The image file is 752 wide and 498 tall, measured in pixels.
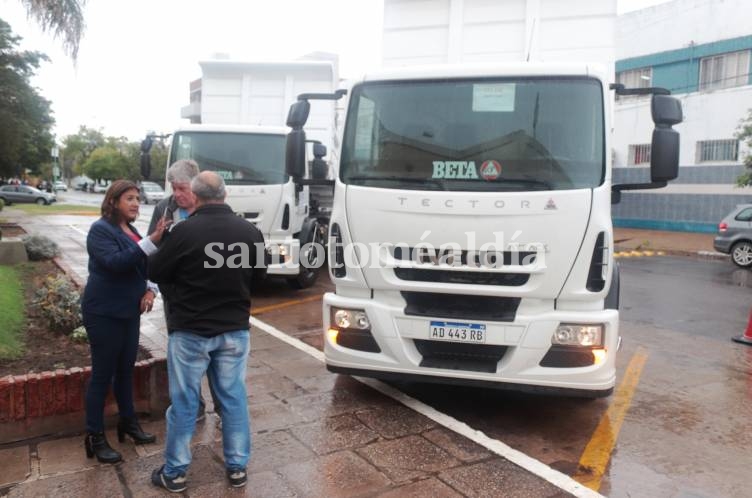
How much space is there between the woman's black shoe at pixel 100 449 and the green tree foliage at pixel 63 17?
762 cm

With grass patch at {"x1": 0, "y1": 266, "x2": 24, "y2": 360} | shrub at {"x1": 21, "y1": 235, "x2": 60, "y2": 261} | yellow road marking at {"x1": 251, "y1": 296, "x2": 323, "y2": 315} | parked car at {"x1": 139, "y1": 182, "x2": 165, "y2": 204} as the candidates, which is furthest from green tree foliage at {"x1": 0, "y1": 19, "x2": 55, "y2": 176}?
yellow road marking at {"x1": 251, "y1": 296, "x2": 323, "y2": 315}

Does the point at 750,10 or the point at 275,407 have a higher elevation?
the point at 750,10

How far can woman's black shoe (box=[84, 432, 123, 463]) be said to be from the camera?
371 centimetres

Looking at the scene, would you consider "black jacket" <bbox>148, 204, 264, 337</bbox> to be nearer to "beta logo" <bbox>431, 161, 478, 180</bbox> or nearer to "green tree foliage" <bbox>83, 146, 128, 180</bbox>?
"beta logo" <bbox>431, 161, 478, 180</bbox>

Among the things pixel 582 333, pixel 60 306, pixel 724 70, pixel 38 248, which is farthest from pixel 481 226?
pixel 724 70

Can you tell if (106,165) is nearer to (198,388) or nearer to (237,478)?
(198,388)

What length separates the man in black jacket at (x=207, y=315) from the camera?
3.31m

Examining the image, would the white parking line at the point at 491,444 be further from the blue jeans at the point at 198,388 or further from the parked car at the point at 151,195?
the parked car at the point at 151,195

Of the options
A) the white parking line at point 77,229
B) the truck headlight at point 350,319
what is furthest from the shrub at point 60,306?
the white parking line at point 77,229

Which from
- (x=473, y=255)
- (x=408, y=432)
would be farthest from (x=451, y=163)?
(x=408, y=432)

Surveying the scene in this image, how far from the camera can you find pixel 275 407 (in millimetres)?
4773

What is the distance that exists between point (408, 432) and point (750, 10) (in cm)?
2383

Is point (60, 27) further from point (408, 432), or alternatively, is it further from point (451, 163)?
point (408, 432)

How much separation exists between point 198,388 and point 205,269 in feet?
2.28
